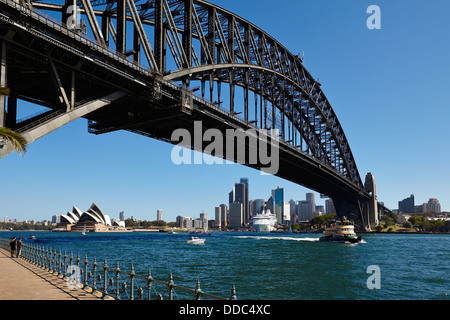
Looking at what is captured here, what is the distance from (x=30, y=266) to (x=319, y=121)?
82948mm

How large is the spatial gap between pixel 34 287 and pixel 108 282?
891 cm

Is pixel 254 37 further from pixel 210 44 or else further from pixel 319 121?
Result: pixel 319 121

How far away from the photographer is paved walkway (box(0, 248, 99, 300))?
43.4 feet

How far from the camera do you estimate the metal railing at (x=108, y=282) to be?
12.1 meters

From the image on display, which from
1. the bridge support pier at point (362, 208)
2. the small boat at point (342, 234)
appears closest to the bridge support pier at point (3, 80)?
the small boat at point (342, 234)

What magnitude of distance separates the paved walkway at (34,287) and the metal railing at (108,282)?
456 millimetres

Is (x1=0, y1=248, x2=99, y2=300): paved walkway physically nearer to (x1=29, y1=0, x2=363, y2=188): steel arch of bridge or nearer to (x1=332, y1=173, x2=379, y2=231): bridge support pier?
(x1=29, y1=0, x2=363, y2=188): steel arch of bridge

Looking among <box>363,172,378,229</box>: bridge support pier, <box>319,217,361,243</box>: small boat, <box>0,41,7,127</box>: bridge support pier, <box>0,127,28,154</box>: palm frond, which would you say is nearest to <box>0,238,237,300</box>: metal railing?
<box>0,127,28,154</box>: palm frond

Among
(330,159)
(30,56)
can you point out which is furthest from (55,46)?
(330,159)

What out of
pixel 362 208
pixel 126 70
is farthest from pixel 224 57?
pixel 362 208

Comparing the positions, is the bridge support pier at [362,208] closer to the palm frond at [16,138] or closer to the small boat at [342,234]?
the small boat at [342,234]

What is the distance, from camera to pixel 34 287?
48.9 feet

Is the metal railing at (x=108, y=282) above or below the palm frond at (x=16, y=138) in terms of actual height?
Answer: below

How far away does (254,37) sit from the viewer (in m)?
60.3
